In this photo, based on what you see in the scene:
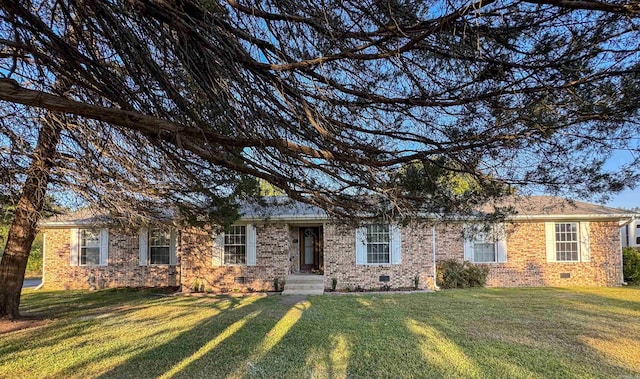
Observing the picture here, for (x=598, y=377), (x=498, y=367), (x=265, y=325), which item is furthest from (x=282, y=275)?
(x=598, y=377)

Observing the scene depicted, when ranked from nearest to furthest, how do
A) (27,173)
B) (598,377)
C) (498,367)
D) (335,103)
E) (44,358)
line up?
(335,103)
(598,377)
(498,367)
(44,358)
(27,173)

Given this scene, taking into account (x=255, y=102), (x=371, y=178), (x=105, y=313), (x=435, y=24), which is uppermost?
(x=435, y=24)

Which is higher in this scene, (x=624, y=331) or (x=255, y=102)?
(x=255, y=102)

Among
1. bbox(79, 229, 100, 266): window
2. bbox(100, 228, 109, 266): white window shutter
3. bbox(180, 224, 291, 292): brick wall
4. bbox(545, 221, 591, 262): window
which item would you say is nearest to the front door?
bbox(180, 224, 291, 292): brick wall

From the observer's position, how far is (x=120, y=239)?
48.2ft

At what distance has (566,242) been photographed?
45.0 feet

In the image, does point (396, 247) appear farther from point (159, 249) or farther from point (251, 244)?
point (159, 249)

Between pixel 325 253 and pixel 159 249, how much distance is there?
6.41 m

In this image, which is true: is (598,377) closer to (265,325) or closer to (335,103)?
(335,103)

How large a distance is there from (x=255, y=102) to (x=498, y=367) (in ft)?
15.1

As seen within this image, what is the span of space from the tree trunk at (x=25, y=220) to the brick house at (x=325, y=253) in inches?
134

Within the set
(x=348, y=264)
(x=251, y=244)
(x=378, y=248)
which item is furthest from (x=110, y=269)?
(x=378, y=248)

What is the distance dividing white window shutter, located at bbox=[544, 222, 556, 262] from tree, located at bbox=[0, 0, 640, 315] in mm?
10228

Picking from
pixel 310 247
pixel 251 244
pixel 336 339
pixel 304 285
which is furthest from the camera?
pixel 310 247
